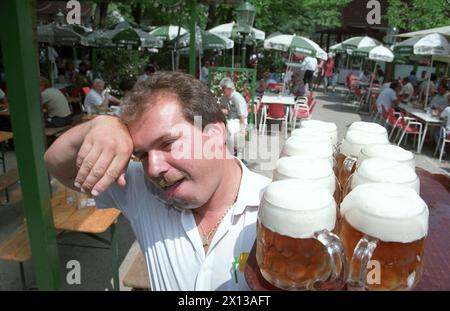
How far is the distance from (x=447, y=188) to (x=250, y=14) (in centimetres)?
568

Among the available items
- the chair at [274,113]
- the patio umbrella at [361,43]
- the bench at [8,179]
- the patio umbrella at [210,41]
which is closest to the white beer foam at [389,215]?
the bench at [8,179]

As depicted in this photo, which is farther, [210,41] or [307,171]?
[210,41]

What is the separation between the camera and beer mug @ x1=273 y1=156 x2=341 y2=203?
83cm

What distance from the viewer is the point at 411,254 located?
712mm

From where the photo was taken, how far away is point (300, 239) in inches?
29.5

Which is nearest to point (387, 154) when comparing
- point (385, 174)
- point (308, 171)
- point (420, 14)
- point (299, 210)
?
point (385, 174)

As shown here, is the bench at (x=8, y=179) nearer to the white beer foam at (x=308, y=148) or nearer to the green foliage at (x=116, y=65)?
the white beer foam at (x=308, y=148)

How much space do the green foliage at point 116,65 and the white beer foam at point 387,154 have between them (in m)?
14.0

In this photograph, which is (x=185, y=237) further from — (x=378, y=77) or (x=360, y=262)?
(x=378, y=77)

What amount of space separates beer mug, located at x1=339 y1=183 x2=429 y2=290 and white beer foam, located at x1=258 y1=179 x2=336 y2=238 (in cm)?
6

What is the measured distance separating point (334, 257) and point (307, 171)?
0.22 meters

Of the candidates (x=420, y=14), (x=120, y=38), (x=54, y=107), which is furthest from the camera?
(x=420, y=14)
